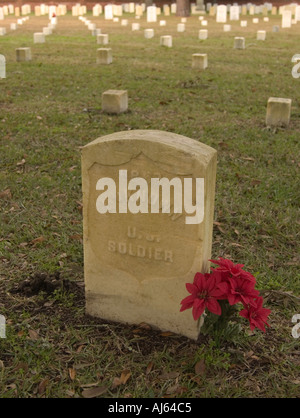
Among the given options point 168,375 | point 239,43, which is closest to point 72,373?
point 168,375

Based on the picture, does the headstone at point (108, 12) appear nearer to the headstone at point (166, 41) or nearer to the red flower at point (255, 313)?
the headstone at point (166, 41)

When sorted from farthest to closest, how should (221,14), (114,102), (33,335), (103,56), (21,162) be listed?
1. (221,14)
2. (103,56)
3. (114,102)
4. (21,162)
5. (33,335)

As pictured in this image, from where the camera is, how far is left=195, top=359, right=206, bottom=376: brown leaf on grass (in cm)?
283

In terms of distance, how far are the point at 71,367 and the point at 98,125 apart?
5.01 m

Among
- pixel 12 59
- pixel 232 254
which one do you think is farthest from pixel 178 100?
pixel 12 59

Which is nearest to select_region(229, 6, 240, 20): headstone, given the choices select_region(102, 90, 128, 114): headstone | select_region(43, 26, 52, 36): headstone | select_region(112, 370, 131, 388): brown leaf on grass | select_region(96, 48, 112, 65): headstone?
select_region(43, 26, 52, 36): headstone

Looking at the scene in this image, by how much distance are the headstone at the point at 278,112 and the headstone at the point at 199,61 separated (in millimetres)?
4938

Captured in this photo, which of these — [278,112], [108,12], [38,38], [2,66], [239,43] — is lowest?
[278,112]

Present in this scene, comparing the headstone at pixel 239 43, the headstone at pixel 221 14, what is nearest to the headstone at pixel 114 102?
the headstone at pixel 239 43

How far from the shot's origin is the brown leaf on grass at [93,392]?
269 cm

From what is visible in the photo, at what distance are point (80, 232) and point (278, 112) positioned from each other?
424 centimetres

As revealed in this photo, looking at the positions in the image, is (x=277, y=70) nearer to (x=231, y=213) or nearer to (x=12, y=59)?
(x=12, y=59)

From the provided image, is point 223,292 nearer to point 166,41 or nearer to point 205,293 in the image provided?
point 205,293

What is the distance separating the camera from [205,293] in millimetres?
2799
